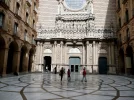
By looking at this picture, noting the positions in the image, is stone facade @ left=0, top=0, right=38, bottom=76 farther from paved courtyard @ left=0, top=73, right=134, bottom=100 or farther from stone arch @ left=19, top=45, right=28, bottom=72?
paved courtyard @ left=0, top=73, right=134, bottom=100

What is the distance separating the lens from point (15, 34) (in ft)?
56.3

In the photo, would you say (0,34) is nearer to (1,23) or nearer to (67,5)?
(1,23)

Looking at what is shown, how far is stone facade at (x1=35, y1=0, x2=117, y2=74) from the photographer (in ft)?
81.3

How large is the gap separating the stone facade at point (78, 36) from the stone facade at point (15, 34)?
311cm

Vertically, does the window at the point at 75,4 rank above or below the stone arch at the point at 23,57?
above

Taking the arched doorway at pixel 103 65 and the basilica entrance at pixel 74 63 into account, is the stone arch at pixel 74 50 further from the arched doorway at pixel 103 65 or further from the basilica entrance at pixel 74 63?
the arched doorway at pixel 103 65

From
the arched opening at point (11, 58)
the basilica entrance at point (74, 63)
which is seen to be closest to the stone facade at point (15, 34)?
the arched opening at point (11, 58)

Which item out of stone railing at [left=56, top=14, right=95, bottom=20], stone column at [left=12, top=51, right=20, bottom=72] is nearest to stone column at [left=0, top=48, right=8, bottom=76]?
stone column at [left=12, top=51, right=20, bottom=72]

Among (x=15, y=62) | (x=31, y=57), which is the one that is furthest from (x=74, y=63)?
(x=15, y=62)

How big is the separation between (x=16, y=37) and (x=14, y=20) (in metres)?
2.24

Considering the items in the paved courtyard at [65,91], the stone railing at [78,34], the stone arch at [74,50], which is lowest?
the paved courtyard at [65,91]

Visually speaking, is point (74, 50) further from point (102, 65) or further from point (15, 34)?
point (15, 34)

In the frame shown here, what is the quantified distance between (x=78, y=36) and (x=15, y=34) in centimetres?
1256

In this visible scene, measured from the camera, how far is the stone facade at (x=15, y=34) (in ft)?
48.3
